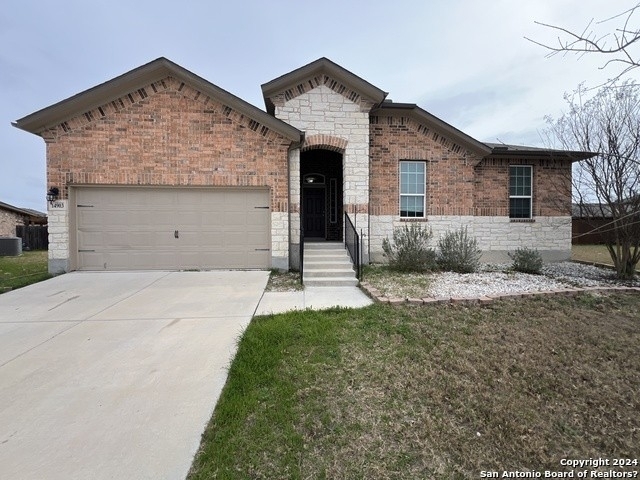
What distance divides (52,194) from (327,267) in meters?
7.45

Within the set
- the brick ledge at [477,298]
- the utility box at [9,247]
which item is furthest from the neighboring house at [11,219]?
the brick ledge at [477,298]

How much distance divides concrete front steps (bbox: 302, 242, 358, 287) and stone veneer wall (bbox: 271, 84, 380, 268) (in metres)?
1.52

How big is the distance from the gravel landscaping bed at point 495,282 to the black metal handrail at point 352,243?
556 mm

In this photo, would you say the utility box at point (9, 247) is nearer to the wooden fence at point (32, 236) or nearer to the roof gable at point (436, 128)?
the wooden fence at point (32, 236)

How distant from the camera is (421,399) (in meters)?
2.65

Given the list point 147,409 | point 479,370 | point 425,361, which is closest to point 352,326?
point 425,361

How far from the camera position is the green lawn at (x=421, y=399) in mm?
2031

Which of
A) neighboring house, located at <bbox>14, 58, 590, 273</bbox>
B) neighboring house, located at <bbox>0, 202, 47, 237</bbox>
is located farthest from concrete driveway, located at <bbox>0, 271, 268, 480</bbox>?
neighboring house, located at <bbox>0, 202, 47, 237</bbox>

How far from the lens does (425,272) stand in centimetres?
807

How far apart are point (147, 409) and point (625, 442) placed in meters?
3.70

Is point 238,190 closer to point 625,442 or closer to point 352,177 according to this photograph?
point 352,177

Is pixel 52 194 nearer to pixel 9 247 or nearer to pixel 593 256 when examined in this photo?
pixel 9 247

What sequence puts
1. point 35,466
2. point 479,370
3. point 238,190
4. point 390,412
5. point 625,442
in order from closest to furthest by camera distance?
point 35,466
point 625,442
point 390,412
point 479,370
point 238,190

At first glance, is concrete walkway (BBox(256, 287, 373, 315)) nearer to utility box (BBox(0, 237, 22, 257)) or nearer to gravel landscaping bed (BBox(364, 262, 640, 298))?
gravel landscaping bed (BBox(364, 262, 640, 298))
